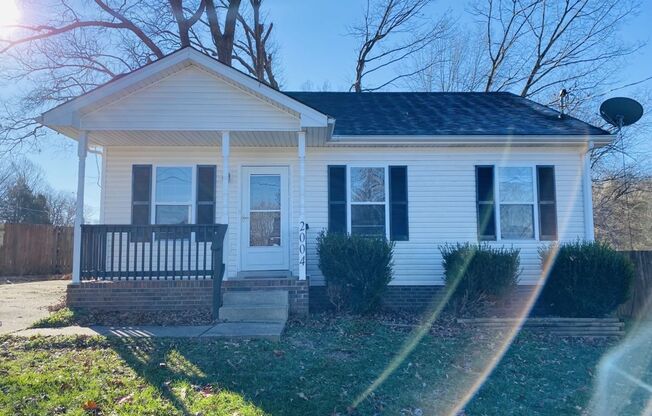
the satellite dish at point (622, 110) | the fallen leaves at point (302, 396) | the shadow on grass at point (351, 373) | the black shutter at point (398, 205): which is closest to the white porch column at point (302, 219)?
the shadow on grass at point (351, 373)

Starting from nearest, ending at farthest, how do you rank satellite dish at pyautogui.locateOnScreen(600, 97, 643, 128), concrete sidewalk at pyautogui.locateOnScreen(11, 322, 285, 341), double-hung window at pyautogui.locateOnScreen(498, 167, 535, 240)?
concrete sidewalk at pyautogui.locateOnScreen(11, 322, 285, 341)
double-hung window at pyautogui.locateOnScreen(498, 167, 535, 240)
satellite dish at pyautogui.locateOnScreen(600, 97, 643, 128)

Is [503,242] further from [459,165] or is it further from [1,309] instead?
[1,309]

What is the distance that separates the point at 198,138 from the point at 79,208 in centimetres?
243

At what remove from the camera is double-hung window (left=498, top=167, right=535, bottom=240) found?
9422mm

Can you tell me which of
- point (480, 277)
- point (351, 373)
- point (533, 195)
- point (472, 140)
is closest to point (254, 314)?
point (351, 373)

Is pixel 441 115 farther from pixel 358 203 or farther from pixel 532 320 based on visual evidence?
pixel 532 320

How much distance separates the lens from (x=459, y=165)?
948cm

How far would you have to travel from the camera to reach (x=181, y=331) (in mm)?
6434

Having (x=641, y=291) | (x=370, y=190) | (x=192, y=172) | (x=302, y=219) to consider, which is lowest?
(x=641, y=291)

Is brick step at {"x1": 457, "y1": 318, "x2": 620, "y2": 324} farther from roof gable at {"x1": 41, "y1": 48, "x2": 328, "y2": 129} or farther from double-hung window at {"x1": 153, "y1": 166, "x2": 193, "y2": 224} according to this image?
double-hung window at {"x1": 153, "y1": 166, "x2": 193, "y2": 224}

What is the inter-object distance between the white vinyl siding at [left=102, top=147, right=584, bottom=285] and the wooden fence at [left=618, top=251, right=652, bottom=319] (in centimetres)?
131

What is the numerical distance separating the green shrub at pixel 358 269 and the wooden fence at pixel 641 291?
5.07 meters

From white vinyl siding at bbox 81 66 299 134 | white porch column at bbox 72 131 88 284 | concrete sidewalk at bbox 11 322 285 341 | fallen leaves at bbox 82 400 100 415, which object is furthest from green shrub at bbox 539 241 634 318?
white porch column at bbox 72 131 88 284

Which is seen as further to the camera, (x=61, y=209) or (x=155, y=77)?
(x=61, y=209)
